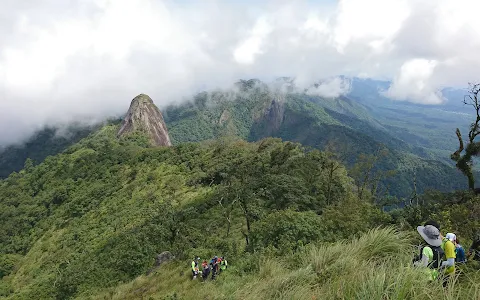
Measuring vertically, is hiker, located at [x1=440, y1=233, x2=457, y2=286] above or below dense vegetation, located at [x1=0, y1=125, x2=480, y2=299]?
above

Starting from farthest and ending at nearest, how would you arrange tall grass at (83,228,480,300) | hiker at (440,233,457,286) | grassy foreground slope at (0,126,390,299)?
1. grassy foreground slope at (0,126,390,299)
2. hiker at (440,233,457,286)
3. tall grass at (83,228,480,300)

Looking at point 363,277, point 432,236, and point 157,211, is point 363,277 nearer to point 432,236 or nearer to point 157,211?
point 432,236

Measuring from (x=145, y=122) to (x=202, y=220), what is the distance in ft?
318

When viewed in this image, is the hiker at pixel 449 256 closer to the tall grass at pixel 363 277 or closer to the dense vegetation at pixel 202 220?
the tall grass at pixel 363 277

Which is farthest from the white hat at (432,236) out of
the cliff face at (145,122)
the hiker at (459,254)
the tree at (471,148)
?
the cliff face at (145,122)

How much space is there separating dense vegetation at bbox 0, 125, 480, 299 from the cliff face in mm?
23304

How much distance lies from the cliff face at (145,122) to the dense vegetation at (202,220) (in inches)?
917

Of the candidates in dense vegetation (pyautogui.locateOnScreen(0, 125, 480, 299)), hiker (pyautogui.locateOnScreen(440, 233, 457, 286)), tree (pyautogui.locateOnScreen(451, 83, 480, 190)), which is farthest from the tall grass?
tree (pyautogui.locateOnScreen(451, 83, 480, 190))

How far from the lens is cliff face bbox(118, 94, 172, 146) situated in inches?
5017

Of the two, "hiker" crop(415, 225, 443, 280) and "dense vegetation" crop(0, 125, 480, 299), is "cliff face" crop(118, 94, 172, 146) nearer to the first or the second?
"dense vegetation" crop(0, 125, 480, 299)

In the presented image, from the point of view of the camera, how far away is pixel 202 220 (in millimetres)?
39750

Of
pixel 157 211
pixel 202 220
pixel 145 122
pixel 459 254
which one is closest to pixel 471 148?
pixel 459 254

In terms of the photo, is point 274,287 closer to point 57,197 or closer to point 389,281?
point 389,281

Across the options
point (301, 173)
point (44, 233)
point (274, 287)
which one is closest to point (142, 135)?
point (44, 233)
